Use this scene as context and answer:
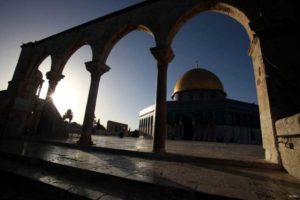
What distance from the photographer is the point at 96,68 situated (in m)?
7.20

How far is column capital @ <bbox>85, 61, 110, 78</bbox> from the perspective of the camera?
7207 mm

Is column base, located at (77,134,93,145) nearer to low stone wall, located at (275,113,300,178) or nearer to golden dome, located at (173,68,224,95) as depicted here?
low stone wall, located at (275,113,300,178)

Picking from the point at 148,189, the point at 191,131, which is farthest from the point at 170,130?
the point at 148,189

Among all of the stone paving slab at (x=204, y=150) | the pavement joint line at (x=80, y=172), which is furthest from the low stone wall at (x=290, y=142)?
the pavement joint line at (x=80, y=172)

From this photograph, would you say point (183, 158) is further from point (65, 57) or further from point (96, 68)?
point (65, 57)

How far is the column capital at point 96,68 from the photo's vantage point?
721 centimetres

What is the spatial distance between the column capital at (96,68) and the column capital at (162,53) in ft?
8.74

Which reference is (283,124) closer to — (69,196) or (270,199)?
(270,199)

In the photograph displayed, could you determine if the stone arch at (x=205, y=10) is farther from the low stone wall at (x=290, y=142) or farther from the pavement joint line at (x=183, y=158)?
the pavement joint line at (x=183, y=158)

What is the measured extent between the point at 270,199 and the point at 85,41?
9.26 meters

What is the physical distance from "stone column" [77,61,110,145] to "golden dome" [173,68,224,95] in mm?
24057

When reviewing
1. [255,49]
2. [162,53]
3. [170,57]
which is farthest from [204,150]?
[162,53]

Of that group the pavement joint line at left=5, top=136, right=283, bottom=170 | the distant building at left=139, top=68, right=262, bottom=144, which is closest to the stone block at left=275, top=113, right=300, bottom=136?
the pavement joint line at left=5, top=136, right=283, bottom=170

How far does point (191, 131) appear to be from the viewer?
27.3 meters
